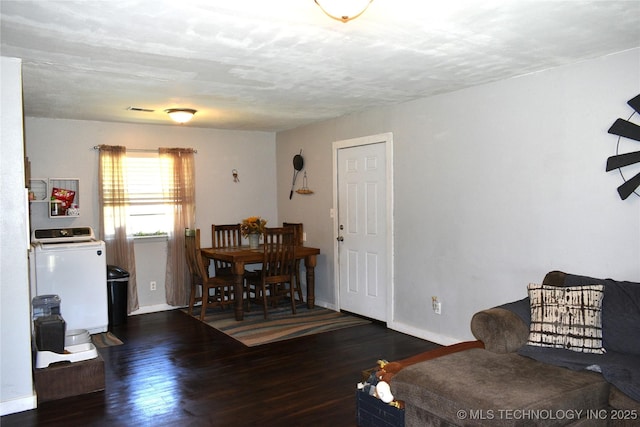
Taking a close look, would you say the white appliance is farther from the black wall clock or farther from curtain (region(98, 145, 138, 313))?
the black wall clock

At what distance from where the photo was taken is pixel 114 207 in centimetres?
586

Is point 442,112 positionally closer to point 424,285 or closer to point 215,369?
point 424,285

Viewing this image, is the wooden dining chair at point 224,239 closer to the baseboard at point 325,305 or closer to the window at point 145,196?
the window at point 145,196

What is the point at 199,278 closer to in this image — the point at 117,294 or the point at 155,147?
the point at 117,294

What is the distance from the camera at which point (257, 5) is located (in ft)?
8.05

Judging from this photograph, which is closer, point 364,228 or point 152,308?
point 364,228

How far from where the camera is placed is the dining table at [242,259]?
5613 millimetres

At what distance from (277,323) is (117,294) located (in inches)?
69.5

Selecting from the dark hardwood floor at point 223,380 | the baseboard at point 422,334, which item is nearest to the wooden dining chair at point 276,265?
the dark hardwood floor at point 223,380

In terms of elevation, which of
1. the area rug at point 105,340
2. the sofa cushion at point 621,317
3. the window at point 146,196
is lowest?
the area rug at point 105,340

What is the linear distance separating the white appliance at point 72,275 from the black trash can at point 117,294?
11.9 inches

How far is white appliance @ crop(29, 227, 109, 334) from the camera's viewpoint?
16.3 ft

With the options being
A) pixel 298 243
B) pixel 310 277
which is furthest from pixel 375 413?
pixel 298 243

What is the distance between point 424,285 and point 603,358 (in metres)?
2.06
